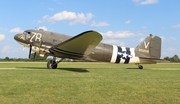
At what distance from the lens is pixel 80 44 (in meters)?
Answer: 18.6

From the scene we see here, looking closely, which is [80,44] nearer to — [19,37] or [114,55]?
[114,55]

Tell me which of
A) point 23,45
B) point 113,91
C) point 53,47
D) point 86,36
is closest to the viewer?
point 113,91

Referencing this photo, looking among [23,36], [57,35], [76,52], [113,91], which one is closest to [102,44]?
[76,52]

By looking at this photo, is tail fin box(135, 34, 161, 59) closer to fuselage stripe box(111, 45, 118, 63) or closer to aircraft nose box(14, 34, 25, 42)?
fuselage stripe box(111, 45, 118, 63)

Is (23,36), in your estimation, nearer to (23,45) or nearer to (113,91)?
(23,45)

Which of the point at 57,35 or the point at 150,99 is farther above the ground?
the point at 57,35

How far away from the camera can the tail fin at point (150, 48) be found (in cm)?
2381

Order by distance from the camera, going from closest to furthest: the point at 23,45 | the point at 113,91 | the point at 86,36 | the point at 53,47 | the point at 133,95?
the point at 133,95 < the point at 113,91 < the point at 86,36 < the point at 53,47 < the point at 23,45

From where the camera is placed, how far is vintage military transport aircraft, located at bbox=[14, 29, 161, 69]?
18.4 m

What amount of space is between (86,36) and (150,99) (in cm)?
1056

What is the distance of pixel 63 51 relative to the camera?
20094mm

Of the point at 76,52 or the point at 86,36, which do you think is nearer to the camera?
the point at 86,36

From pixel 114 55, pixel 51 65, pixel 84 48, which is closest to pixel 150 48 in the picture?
pixel 114 55

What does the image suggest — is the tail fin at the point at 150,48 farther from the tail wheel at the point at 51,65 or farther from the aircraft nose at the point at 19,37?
the aircraft nose at the point at 19,37
